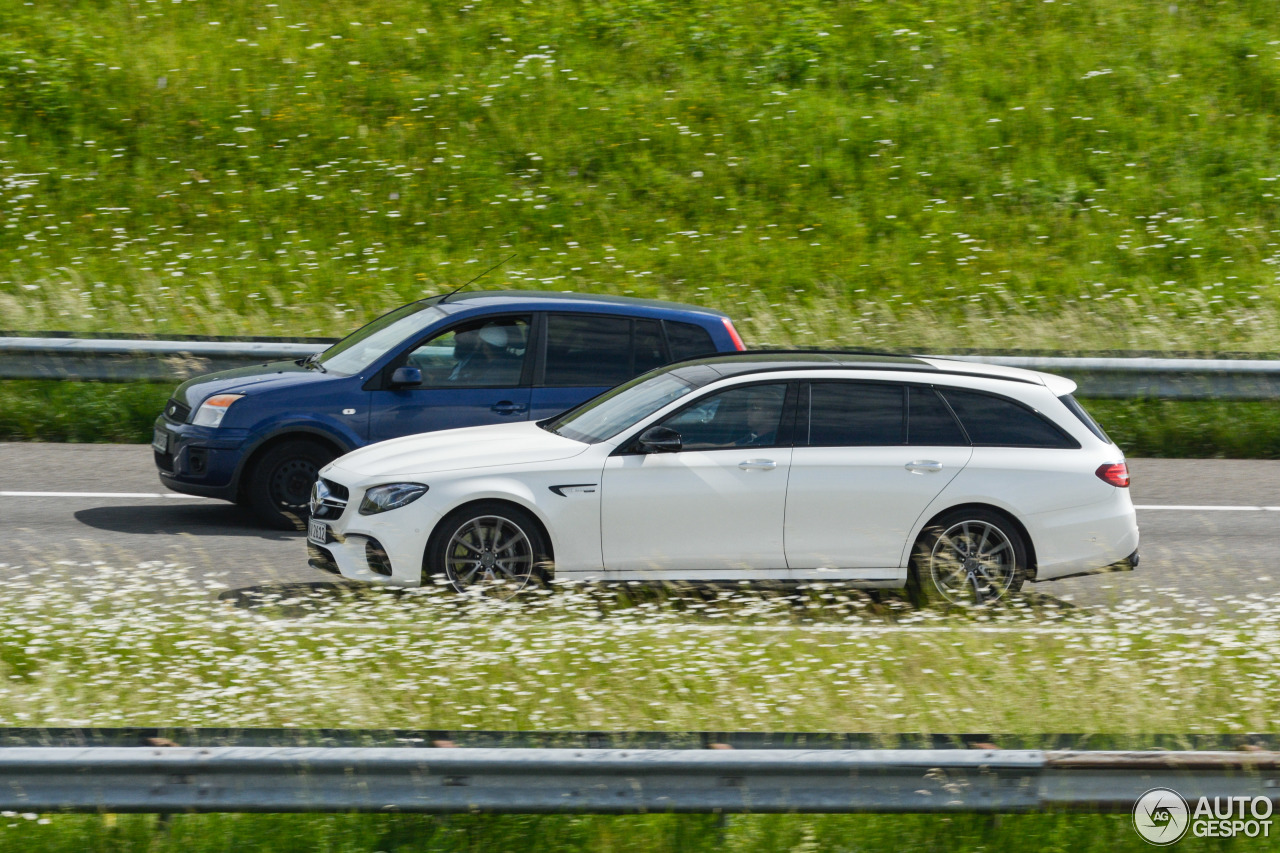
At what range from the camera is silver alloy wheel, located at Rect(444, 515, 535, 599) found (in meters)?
7.15

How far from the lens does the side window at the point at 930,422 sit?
7.47 m

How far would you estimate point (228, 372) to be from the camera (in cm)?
991

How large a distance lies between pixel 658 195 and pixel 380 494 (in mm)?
11968

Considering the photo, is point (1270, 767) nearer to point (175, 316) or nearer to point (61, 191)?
point (175, 316)

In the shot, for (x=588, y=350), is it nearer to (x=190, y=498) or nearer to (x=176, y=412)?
(x=176, y=412)

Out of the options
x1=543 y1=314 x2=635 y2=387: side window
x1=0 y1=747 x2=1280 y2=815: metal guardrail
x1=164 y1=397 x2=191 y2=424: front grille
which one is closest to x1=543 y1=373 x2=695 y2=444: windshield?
x1=543 y1=314 x2=635 y2=387: side window

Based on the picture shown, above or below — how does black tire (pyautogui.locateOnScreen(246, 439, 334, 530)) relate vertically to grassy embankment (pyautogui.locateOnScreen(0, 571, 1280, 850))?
above

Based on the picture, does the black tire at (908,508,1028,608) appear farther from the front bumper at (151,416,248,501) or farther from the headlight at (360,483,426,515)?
the front bumper at (151,416,248,501)

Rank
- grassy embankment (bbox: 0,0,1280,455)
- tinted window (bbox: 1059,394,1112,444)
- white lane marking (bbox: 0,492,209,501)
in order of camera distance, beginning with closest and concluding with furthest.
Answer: tinted window (bbox: 1059,394,1112,444)
white lane marking (bbox: 0,492,209,501)
grassy embankment (bbox: 0,0,1280,455)

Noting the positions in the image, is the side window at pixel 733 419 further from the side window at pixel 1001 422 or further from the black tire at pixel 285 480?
the black tire at pixel 285 480

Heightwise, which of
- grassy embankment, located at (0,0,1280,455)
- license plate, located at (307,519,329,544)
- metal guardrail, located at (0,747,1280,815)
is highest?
grassy embankment, located at (0,0,1280,455)

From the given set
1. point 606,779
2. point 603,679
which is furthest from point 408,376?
point 606,779

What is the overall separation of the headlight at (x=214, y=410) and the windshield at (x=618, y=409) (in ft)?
7.84

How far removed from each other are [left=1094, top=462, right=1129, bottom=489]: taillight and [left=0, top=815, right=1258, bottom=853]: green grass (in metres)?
3.45
